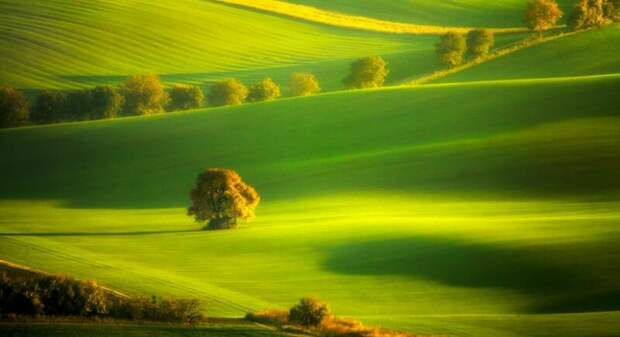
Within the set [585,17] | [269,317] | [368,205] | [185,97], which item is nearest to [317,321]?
[269,317]

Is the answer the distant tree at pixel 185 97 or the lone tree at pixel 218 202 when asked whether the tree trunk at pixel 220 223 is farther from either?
the distant tree at pixel 185 97

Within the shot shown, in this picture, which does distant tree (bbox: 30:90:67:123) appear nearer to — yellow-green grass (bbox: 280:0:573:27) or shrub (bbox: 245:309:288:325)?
yellow-green grass (bbox: 280:0:573:27)

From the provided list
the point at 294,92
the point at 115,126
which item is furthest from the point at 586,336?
the point at 294,92

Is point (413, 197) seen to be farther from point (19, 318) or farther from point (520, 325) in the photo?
point (19, 318)

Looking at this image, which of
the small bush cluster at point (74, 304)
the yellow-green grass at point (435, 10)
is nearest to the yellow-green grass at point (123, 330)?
the small bush cluster at point (74, 304)

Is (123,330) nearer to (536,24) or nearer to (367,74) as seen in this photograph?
(367,74)
